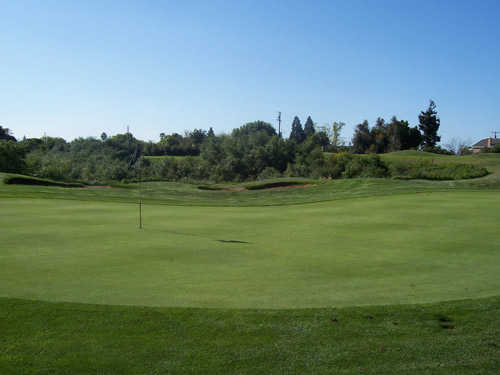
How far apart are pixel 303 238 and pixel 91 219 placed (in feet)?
23.4

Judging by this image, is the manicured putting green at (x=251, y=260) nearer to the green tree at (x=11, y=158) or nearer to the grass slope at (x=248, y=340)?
the grass slope at (x=248, y=340)

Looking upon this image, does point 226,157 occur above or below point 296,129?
below

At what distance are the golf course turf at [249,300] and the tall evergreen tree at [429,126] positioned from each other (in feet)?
244

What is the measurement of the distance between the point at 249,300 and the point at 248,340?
1.00 metres

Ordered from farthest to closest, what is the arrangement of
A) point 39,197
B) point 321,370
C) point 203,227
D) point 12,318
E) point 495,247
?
point 39,197 < point 203,227 < point 495,247 < point 12,318 < point 321,370

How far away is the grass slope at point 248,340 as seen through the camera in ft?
13.1

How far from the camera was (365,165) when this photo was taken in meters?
41.3

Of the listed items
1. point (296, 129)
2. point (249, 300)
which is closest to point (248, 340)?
point (249, 300)

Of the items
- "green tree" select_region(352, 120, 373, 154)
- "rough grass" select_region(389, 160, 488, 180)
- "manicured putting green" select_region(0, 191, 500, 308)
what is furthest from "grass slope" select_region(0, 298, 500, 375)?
"green tree" select_region(352, 120, 373, 154)

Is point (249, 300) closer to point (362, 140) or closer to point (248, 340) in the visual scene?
point (248, 340)

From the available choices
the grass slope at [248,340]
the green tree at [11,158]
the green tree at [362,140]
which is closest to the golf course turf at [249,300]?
the grass slope at [248,340]

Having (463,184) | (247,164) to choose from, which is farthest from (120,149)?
(463,184)

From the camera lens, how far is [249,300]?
546cm

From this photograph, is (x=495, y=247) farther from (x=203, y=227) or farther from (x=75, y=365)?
(x=75, y=365)
